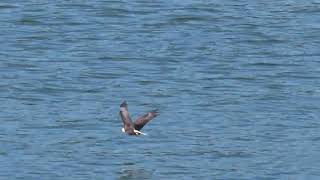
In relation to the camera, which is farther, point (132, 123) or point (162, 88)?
point (162, 88)

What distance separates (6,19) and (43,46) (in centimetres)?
272

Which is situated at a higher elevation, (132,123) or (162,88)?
(132,123)

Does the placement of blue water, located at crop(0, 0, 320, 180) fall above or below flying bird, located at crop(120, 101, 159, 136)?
below

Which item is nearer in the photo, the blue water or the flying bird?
the flying bird

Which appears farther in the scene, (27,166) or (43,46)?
(43,46)

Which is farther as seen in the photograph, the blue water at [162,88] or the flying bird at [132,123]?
the blue water at [162,88]

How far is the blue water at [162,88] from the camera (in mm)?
22516

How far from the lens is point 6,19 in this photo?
3278 cm

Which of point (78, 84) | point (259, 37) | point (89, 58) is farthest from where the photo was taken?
point (259, 37)

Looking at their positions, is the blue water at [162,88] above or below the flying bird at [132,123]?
below

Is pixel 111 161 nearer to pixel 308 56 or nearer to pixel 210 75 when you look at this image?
pixel 210 75

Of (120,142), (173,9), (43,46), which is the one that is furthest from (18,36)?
(120,142)

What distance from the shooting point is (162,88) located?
2686 centimetres

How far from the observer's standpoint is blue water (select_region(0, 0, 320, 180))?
73.9ft
